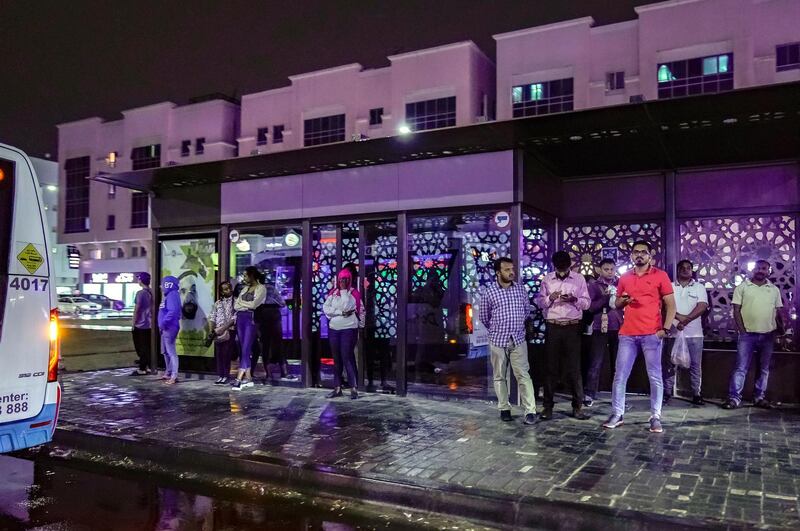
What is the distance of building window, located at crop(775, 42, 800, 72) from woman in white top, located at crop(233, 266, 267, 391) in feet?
80.5

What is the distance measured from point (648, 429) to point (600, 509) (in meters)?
2.78

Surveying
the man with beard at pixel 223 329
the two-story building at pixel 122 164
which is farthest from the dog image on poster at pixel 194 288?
the two-story building at pixel 122 164

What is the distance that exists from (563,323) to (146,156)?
47.1m

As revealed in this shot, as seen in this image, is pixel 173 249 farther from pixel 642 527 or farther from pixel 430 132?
pixel 642 527

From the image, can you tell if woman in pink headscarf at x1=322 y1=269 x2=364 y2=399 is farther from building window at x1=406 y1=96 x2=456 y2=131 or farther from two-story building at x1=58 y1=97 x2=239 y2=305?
two-story building at x1=58 y1=97 x2=239 y2=305

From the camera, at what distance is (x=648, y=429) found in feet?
22.7

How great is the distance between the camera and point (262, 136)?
40625 mm

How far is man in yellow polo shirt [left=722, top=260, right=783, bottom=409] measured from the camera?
25.7ft

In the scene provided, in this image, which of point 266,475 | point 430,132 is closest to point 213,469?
point 266,475

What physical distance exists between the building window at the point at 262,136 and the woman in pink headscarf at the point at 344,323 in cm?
3335

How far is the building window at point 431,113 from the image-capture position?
32969 millimetres

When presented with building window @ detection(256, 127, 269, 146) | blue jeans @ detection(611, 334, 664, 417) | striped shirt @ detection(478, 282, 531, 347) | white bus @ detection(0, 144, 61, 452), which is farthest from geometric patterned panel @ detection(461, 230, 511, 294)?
building window @ detection(256, 127, 269, 146)

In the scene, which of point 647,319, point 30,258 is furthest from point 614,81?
point 30,258

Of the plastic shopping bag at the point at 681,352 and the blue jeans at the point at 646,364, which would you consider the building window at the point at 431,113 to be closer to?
the plastic shopping bag at the point at 681,352
